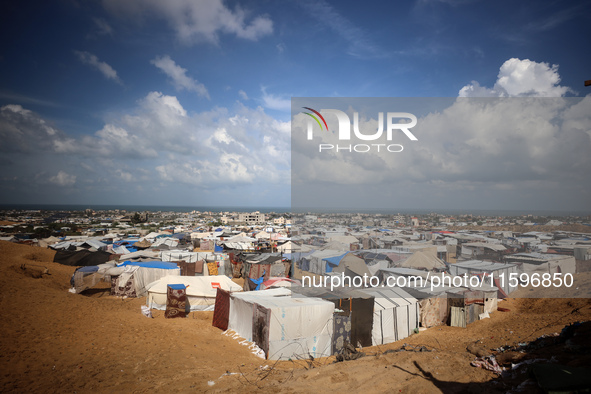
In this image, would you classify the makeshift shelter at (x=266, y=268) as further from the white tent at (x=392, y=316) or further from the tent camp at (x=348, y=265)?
the white tent at (x=392, y=316)

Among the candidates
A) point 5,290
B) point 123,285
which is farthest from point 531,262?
point 5,290

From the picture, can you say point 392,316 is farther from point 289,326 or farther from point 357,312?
point 289,326

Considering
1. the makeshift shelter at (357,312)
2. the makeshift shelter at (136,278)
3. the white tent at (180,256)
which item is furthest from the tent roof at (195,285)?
the white tent at (180,256)

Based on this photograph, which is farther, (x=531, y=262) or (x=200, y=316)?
(x=531, y=262)

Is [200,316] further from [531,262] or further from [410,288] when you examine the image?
[531,262]

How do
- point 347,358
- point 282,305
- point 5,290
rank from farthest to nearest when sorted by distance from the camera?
point 5,290 < point 282,305 < point 347,358

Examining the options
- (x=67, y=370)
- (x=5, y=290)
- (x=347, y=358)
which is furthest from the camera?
(x=5, y=290)

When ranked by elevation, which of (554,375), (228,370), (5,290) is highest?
(554,375)

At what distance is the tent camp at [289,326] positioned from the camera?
345 inches

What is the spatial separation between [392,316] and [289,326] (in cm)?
427

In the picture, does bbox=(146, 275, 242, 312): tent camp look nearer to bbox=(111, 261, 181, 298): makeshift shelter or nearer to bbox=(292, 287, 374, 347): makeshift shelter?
bbox=(111, 261, 181, 298): makeshift shelter

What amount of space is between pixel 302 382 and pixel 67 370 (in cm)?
581

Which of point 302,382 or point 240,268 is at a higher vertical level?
point 302,382

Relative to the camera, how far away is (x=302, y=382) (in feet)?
21.0
